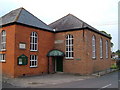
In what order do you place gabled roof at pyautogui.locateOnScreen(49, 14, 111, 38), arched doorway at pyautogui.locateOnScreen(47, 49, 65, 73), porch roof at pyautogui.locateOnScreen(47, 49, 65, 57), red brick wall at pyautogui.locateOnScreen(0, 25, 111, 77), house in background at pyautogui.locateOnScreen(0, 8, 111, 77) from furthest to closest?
arched doorway at pyautogui.locateOnScreen(47, 49, 65, 73), porch roof at pyautogui.locateOnScreen(47, 49, 65, 57), gabled roof at pyautogui.locateOnScreen(49, 14, 111, 38), house in background at pyautogui.locateOnScreen(0, 8, 111, 77), red brick wall at pyautogui.locateOnScreen(0, 25, 111, 77)

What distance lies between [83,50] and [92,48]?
3.01m

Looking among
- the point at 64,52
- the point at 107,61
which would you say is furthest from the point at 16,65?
the point at 107,61

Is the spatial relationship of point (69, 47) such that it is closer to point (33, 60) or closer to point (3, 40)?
point (33, 60)

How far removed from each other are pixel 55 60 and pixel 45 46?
2.88 metres

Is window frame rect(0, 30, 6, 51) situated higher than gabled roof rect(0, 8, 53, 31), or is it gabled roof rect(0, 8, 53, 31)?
gabled roof rect(0, 8, 53, 31)

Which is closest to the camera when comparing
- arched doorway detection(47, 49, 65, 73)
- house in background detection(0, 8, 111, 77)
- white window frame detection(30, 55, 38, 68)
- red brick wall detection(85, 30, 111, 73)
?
house in background detection(0, 8, 111, 77)

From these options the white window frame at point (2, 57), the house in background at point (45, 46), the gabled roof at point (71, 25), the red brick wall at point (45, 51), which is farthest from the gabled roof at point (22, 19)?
the white window frame at point (2, 57)

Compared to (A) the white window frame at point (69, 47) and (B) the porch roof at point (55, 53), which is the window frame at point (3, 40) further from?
(A) the white window frame at point (69, 47)

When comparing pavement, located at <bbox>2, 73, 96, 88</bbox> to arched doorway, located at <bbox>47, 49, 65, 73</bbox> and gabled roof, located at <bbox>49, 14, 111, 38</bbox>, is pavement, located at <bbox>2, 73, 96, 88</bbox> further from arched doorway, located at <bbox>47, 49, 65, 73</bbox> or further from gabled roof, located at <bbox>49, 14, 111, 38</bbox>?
gabled roof, located at <bbox>49, 14, 111, 38</bbox>

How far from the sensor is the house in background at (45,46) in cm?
1738

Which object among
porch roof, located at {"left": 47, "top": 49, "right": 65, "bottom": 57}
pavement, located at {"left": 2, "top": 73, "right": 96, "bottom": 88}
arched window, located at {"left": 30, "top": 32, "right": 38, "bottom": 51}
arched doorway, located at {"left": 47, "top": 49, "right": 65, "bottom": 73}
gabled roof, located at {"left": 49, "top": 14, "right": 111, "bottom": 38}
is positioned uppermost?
gabled roof, located at {"left": 49, "top": 14, "right": 111, "bottom": 38}

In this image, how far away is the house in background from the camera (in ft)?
57.0

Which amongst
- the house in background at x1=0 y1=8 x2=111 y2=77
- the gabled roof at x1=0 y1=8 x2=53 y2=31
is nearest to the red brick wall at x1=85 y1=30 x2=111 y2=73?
the house in background at x1=0 y1=8 x2=111 y2=77

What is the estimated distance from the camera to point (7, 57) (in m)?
17.7
